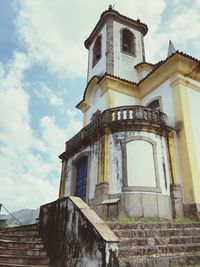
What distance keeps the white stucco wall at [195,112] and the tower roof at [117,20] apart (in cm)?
882

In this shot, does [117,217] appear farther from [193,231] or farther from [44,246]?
[44,246]

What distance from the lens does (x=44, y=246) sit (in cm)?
Answer: 575

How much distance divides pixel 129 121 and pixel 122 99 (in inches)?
145

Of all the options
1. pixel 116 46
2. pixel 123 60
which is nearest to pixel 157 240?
pixel 123 60

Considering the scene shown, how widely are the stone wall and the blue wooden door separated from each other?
6013 millimetres

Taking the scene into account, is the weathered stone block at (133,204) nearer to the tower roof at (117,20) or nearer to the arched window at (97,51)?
the arched window at (97,51)

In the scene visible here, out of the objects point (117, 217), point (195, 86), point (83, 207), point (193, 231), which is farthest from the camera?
point (195, 86)

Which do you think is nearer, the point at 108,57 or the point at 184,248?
the point at 184,248

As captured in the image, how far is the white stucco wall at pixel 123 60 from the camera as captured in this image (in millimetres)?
15688

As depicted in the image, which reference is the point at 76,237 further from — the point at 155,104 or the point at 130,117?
the point at 155,104

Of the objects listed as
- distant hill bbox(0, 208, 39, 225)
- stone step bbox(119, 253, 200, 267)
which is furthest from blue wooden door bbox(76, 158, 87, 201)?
distant hill bbox(0, 208, 39, 225)

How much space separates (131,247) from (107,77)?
414 inches

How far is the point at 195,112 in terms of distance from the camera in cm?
1165

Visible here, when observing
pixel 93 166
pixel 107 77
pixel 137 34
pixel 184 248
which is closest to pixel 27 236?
pixel 184 248
